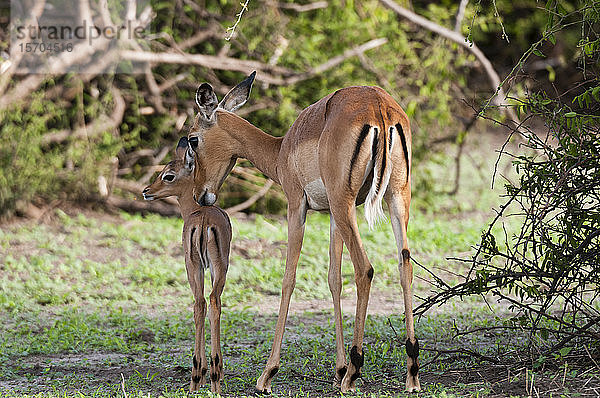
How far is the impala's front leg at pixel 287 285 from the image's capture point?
4.10 metres

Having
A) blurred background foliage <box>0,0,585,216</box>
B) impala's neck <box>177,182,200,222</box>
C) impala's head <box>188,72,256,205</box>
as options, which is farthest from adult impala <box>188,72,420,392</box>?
blurred background foliage <box>0,0,585,216</box>

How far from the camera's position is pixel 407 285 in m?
3.96

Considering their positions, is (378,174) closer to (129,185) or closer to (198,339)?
(198,339)

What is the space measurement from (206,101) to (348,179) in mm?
1063

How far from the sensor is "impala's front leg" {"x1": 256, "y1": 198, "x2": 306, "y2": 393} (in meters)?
4.10

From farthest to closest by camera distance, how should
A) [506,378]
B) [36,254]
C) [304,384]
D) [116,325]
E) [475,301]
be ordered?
[36,254] → [475,301] → [116,325] → [304,384] → [506,378]

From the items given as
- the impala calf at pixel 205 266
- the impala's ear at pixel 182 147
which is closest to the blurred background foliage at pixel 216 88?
the impala's ear at pixel 182 147

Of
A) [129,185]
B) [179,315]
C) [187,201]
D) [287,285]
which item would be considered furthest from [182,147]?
[129,185]

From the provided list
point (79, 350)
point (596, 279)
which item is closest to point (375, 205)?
point (596, 279)

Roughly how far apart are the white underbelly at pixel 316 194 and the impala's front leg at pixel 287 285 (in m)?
0.05

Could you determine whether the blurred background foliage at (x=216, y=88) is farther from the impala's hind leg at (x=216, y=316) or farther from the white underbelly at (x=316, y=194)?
the white underbelly at (x=316, y=194)

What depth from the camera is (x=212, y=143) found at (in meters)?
4.61

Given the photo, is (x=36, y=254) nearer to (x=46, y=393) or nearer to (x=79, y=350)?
(x=79, y=350)

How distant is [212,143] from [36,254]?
12.9 feet
